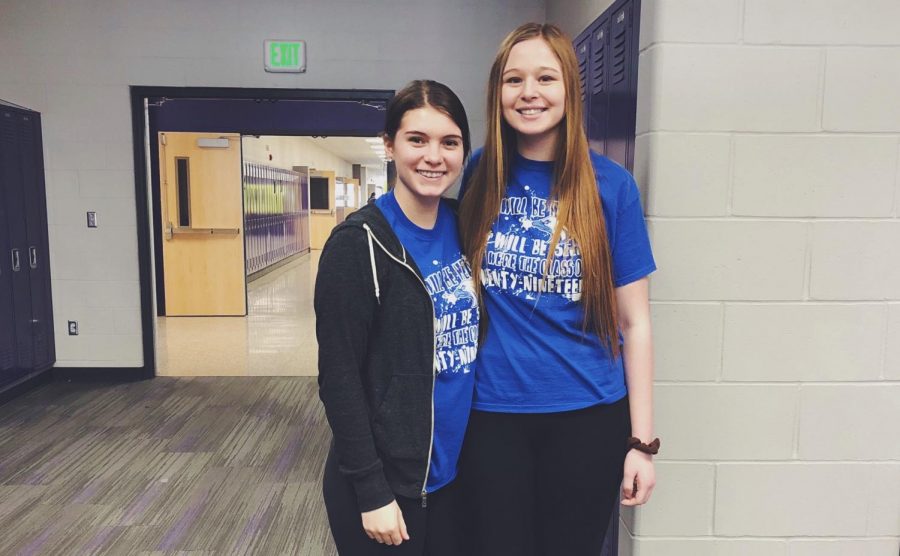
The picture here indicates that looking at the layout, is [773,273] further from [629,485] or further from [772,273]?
[629,485]

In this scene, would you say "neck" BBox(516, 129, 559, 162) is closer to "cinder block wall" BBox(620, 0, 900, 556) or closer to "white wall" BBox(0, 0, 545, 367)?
"cinder block wall" BBox(620, 0, 900, 556)

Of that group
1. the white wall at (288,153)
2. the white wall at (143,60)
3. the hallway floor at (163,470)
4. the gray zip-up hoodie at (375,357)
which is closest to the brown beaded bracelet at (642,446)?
the gray zip-up hoodie at (375,357)

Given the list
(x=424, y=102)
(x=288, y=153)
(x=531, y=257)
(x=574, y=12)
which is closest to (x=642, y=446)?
(x=531, y=257)

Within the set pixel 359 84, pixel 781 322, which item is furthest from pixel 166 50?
pixel 781 322

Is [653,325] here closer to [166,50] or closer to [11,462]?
[11,462]

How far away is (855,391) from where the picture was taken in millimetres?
1526

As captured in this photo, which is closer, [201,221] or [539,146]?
[539,146]

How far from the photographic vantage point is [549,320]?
3.69 ft

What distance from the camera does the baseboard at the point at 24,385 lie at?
142 inches

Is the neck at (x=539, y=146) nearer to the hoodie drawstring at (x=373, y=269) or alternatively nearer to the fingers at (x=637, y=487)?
the hoodie drawstring at (x=373, y=269)

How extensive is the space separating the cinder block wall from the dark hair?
2.06ft

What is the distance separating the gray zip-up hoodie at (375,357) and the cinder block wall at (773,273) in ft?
2.45

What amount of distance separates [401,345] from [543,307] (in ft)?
0.93

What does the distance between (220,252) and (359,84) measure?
3.08 metres
